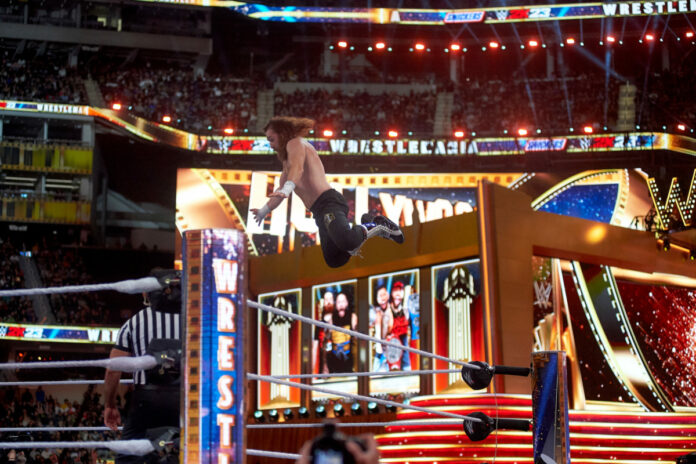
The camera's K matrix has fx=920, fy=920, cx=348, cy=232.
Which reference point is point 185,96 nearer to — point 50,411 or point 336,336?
point 50,411

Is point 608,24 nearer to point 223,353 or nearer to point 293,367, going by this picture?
point 293,367

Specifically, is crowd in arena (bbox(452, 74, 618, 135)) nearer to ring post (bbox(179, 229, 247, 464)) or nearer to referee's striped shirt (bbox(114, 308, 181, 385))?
referee's striped shirt (bbox(114, 308, 181, 385))

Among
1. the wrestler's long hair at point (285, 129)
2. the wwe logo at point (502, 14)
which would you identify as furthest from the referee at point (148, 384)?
the wwe logo at point (502, 14)

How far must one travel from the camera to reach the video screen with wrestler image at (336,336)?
15586 mm

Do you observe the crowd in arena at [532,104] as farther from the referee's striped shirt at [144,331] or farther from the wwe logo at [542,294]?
the referee's striped shirt at [144,331]

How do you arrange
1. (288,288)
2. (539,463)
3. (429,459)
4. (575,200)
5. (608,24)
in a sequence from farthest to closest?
(608,24), (575,200), (288,288), (429,459), (539,463)

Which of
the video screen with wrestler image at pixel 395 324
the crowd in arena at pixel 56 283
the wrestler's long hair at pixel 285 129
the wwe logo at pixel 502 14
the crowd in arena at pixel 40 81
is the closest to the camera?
the wrestler's long hair at pixel 285 129

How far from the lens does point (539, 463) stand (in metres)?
3.51

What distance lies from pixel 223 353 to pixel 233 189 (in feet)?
58.3

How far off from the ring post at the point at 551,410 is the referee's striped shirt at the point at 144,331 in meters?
1.40

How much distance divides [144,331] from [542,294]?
1054 cm

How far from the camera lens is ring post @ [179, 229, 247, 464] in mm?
2229

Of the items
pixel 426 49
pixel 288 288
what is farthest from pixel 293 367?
pixel 426 49

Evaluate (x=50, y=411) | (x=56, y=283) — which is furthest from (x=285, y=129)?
(x=56, y=283)
